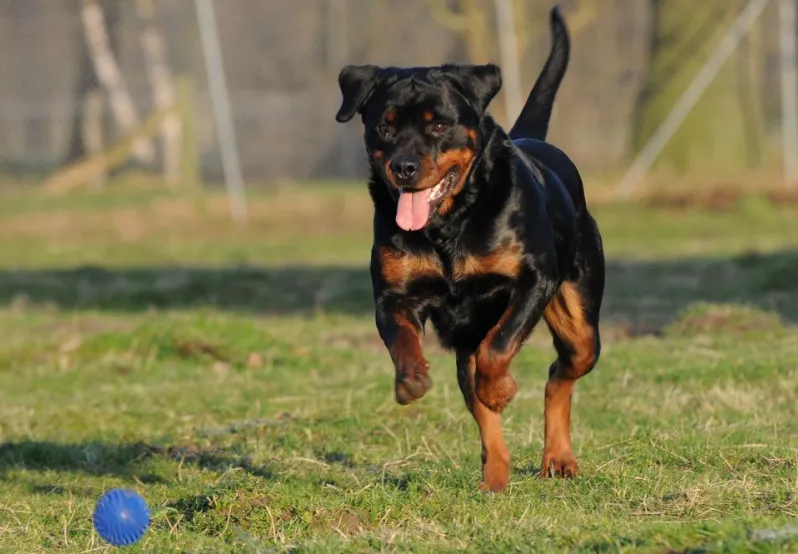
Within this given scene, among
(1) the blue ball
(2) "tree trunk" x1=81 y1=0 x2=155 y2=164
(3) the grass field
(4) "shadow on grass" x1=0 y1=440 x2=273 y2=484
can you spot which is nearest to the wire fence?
(2) "tree trunk" x1=81 y1=0 x2=155 y2=164

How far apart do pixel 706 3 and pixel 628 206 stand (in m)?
4.13

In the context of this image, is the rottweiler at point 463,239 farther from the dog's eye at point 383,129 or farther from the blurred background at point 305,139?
the blurred background at point 305,139

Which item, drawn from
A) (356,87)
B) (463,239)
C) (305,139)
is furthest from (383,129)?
(305,139)

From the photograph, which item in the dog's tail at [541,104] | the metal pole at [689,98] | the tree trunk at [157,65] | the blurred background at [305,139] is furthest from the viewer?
the tree trunk at [157,65]

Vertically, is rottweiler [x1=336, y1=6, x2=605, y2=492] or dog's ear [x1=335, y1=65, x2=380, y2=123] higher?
dog's ear [x1=335, y1=65, x2=380, y2=123]

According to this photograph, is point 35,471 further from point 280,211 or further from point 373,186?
point 280,211

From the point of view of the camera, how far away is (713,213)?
62.0 ft

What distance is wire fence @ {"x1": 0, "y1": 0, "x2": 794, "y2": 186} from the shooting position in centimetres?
2125

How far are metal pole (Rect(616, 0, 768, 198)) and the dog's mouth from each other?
14486 mm

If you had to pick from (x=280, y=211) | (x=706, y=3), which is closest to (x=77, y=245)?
(x=280, y=211)

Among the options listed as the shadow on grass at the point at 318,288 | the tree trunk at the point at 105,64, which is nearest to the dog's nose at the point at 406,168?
the shadow on grass at the point at 318,288

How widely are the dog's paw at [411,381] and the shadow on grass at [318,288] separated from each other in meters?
5.32

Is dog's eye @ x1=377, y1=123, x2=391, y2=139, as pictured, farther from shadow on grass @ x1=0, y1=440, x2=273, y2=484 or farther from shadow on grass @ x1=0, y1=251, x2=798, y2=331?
shadow on grass @ x1=0, y1=251, x2=798, y2=331

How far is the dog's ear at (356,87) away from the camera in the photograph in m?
5.54
